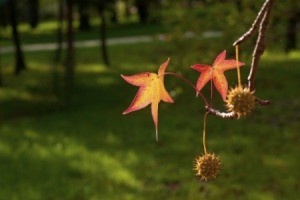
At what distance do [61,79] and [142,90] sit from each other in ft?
72.9

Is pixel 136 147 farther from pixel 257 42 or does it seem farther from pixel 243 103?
pixel 243 103

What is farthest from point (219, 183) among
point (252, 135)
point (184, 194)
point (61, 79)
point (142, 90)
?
point (61, 79)

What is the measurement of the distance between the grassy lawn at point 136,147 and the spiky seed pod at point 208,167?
31.4 feet

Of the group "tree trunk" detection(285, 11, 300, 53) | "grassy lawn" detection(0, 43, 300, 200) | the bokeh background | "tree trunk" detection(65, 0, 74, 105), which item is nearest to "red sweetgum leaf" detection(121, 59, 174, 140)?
the bokeh background

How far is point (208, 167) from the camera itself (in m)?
0.93

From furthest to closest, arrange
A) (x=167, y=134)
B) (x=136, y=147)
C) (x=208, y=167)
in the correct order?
(x=167, y=134) → (x=136, y=147) → (x=208, y=167)

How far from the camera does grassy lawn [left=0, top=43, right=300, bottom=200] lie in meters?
11.0

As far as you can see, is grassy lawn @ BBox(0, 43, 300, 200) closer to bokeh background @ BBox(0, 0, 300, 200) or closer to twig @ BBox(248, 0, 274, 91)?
bokeh background @ BBox(0, 0, 300, 200)

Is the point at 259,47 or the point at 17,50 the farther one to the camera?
the point at 17,50

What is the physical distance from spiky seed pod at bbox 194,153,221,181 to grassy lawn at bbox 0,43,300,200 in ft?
31.4

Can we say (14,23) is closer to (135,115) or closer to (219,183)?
(135,115)

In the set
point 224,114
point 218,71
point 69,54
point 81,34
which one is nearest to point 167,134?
point 69,54

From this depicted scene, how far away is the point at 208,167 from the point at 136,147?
499 inches

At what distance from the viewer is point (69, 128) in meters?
15.7
